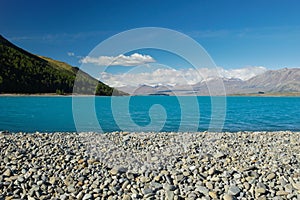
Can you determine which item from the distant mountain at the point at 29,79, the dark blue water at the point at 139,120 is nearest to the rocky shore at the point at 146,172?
the dark blue water at the point at 139,120

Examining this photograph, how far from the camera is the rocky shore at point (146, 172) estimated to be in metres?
7.36

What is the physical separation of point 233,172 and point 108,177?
385 cm

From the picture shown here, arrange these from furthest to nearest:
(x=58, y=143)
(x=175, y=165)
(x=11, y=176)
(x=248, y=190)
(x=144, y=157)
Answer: (x=58, y=143)
(x=144, y=157)
(x=175, y=165)
(x=11, y=176)
(x=248, y=190)

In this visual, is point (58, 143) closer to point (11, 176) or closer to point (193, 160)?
point (11, 176)

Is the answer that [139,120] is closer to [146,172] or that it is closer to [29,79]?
[146,172]

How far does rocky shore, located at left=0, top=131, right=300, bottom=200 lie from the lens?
7355mm

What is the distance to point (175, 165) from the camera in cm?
916

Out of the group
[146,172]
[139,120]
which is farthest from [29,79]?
[146,172]

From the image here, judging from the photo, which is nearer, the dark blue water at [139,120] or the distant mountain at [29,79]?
the dark blue water at [139,120]

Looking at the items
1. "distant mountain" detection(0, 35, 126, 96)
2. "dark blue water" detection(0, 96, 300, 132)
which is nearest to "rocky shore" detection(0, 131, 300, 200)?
"dark blue water" detection(0, 96, 300, 132)

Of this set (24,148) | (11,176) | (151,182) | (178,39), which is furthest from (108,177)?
(178,39)

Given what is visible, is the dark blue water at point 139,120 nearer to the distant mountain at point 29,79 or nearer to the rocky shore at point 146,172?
the rocky shore at point 146,172

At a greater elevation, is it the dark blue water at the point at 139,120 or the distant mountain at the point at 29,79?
the distant mountain at the point at 29,79

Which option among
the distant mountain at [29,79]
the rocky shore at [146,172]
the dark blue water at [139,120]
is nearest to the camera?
the rocky shore at [146,172]
